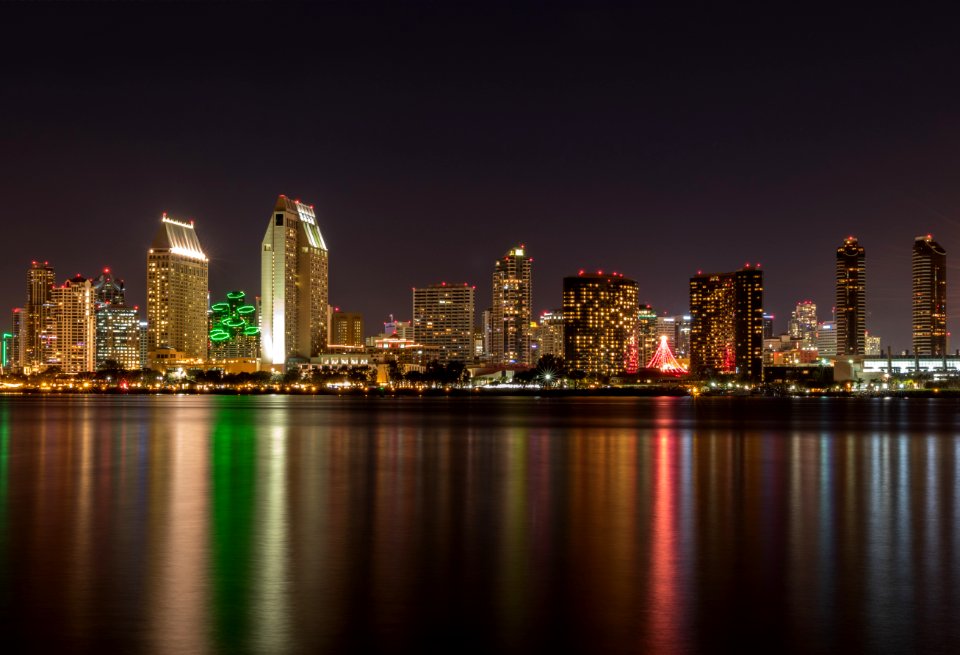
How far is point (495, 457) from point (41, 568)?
1027 inches

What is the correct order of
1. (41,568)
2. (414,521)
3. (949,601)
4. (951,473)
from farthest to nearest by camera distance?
(951,473), (414,521), (41,568), (949,601)

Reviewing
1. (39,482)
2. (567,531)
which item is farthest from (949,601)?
(39,482)

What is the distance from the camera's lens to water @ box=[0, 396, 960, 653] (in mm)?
12836

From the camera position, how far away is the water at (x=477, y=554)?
42.1ft

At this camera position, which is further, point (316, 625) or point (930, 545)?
point (930, 545)

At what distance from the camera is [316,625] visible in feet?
42.9

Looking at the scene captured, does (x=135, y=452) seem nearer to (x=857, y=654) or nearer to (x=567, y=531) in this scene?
(x=567, y=531)

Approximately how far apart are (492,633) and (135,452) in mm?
34865

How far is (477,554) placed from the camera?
1852 centimetres

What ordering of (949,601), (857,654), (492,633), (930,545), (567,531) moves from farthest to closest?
(567,531), (930,545), (949,601), (492,633), (857,654)

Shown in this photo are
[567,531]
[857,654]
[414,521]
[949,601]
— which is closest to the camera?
[857,654]

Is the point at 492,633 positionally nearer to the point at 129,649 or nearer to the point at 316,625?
the point at 316,625

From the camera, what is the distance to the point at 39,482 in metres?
31.7

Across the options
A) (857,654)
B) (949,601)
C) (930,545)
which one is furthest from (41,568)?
(930,545)
